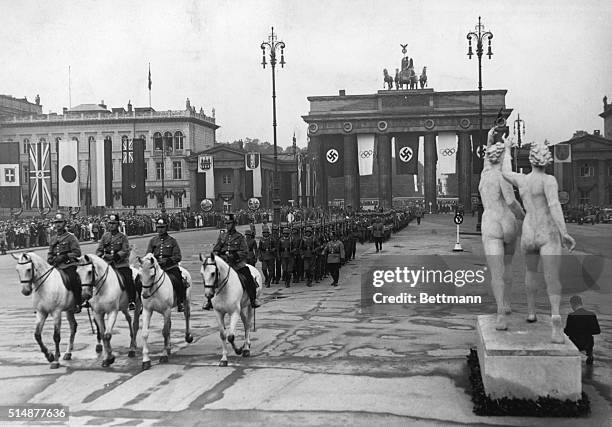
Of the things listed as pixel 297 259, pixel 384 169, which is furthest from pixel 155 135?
pixel 297 259

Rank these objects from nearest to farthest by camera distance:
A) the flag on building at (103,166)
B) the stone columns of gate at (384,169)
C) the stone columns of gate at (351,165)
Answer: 1. the flag on building at (103,166)
2. the stone columns of gate at (351,165)
3. the stone columns of gate at (384,169)

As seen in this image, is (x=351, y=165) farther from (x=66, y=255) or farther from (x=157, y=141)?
(x=66, y=255)

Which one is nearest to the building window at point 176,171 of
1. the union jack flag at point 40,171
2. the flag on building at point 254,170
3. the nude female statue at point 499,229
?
the flag on building at point 254,170

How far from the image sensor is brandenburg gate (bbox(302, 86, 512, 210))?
88.8 metres

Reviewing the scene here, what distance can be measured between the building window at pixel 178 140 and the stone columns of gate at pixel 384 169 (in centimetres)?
2755

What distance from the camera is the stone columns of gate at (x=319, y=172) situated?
82.4 m

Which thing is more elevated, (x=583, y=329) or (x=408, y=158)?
(x=408, y=158)

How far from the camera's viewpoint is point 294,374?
10.0 m

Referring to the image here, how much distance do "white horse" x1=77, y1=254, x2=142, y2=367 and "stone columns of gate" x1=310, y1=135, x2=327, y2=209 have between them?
68749 mm

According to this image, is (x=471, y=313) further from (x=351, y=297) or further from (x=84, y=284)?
(x=84, y=284)

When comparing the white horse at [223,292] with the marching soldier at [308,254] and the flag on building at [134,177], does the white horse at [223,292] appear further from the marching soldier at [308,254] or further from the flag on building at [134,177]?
the flag on building at [134,177]

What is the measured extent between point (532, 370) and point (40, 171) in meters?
28.1

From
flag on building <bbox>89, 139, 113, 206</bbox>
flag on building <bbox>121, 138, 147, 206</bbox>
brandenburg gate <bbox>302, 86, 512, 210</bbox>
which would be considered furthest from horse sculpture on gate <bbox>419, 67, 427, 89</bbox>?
flag on building <bbox>89, 139, 113, 206</bbox>

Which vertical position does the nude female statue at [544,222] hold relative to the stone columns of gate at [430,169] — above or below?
below
